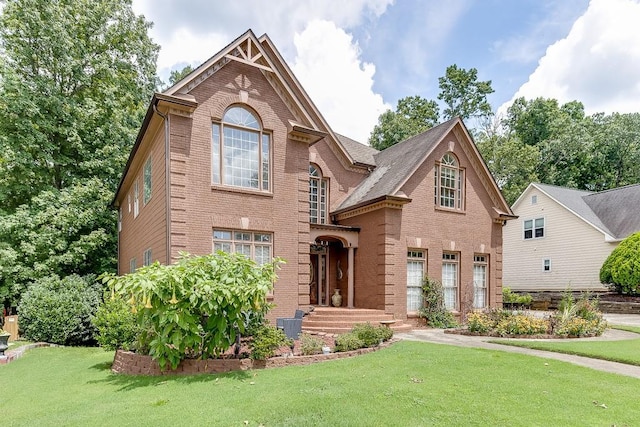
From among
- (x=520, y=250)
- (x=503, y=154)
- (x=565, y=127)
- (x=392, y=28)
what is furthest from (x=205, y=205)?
(x=565, y=127)

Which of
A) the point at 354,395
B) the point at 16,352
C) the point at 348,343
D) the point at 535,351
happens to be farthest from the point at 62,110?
the point at 535,351

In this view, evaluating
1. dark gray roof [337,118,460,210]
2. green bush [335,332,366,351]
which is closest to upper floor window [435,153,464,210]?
dark gray roof [337,118,460,210]

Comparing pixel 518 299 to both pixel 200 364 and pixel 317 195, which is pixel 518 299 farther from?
pixel 200 364

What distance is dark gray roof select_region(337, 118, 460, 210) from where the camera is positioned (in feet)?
50.8

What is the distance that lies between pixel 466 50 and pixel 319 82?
24.9 ft

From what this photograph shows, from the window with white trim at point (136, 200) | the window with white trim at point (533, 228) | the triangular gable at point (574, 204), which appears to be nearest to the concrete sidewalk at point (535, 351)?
the window with white trim at point (136, 200)

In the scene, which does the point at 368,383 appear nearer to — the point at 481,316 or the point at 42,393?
the point at 42,393

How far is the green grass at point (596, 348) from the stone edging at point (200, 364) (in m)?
5.54

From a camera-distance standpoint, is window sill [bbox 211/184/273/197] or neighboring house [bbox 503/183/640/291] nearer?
window sill [bbox 211/184/273/197]

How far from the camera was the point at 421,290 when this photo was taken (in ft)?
51.4

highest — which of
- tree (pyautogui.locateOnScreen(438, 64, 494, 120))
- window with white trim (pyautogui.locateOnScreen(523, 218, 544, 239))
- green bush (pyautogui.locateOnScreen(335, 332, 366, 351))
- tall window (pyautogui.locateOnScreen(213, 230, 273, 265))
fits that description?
tree (pyautogui.locateOnScreen(438, 64, 494, 120))

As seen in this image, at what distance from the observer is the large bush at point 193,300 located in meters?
7.52

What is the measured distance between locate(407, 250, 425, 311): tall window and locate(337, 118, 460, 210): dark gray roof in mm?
2769

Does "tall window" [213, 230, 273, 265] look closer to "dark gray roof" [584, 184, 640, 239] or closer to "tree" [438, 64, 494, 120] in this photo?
"dark gray roof" [584, 184, 640, 239]
